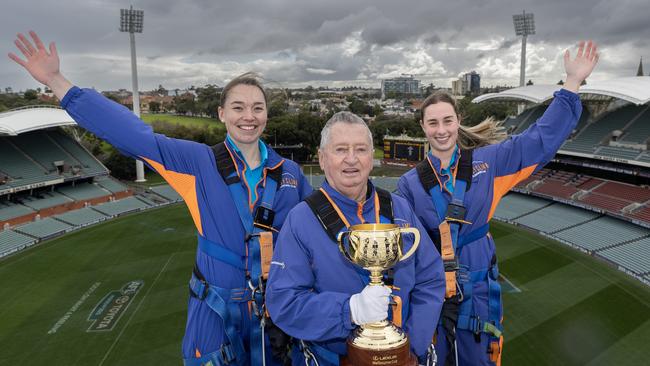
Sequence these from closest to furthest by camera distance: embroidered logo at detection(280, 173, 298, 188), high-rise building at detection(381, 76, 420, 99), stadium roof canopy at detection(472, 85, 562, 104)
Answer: embroidered logo at detection(280, 173, 298, 188), stadium roof canopy at detection(472, 85, 562, 104), high-rise building at detection(381, 76, 420, 99)

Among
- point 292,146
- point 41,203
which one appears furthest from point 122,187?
point 292,146

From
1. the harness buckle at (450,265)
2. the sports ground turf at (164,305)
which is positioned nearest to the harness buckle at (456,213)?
the harness buckle at (450,265)

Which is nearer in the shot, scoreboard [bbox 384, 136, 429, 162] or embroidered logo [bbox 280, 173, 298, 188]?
embroidered logo [bbox 280, 173, 298, 188]

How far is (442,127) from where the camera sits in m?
3.72

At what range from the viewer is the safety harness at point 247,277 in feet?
9.60

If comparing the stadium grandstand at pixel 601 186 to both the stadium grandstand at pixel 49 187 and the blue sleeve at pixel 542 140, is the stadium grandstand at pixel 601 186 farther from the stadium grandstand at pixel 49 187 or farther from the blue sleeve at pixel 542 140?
the stadium grandstand at pixel 49 187

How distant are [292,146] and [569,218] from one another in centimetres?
2987

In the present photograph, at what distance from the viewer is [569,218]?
26.2m

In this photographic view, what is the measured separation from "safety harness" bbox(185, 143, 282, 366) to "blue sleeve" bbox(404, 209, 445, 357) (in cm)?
104

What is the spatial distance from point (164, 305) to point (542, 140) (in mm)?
16197

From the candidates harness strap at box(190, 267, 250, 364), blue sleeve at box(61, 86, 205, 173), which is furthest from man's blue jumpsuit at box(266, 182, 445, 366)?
blue sleeve at box(61, 86, 205, 173)

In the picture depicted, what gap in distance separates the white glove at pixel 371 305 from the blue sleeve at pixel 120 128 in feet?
5.82

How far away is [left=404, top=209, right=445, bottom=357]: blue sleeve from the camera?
2.42 m

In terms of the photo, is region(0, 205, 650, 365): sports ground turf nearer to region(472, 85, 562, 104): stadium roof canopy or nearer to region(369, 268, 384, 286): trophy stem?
region(472, 85, 562, 104): stadium roof canopy
